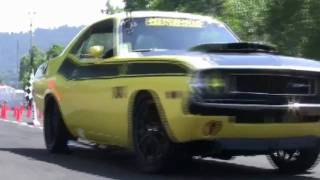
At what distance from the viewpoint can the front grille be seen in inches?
295

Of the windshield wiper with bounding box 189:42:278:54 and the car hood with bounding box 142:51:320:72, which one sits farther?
the windshield wiper with bounding box 189:42:278:54

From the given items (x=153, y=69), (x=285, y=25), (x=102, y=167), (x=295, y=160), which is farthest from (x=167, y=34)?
(x=285, y=25)

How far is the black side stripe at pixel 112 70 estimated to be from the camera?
7.75 metres

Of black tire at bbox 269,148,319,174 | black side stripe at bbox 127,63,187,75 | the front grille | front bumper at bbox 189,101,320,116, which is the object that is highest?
black side stripe at bbox 127,63,187,75

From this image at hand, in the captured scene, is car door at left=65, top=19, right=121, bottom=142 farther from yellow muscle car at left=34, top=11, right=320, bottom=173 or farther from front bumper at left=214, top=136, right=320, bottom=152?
front bumper at left=214, top=136, right=320, bottom=152

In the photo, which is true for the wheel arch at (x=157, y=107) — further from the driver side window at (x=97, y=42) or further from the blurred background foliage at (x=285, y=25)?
the blurred background foliage at (x=285, y=25)

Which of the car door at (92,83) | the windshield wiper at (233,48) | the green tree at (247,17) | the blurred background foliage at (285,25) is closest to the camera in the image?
the windshield wiper at (233,48)

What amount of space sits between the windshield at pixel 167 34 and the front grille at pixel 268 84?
1569mm

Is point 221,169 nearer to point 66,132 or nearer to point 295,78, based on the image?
point 295,78

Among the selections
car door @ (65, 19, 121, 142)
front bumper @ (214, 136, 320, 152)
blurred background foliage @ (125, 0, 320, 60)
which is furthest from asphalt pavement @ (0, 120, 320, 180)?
blurred background foliage @ (125, 0, 320, 60)

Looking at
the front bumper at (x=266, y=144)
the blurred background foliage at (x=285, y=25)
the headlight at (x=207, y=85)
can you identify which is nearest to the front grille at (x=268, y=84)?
the headlight at (x=207, y=85)

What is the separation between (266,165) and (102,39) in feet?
8.30

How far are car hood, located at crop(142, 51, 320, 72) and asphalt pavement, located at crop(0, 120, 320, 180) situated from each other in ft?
4.05

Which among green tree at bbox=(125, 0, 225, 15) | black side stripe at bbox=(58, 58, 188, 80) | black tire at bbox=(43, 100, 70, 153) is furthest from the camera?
green tree at bbox=(125, 0, 225, 15)
